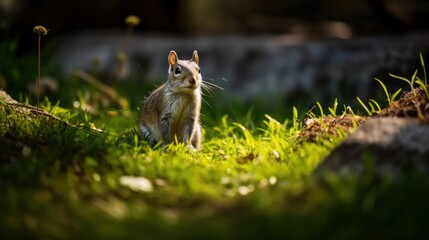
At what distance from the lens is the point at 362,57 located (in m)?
6.79

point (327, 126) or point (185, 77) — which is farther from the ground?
point (185, 77)

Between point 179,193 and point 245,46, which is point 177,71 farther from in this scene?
point 245,46

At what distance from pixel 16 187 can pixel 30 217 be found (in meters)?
0.36

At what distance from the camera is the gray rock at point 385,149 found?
2.88 meters

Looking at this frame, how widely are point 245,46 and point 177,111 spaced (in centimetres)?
403

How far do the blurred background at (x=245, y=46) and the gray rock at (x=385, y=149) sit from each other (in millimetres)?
1602

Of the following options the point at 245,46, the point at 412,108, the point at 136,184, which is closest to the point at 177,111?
the point at 136,184

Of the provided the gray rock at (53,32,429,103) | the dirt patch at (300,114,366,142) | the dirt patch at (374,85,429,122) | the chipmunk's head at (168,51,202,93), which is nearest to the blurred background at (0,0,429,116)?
the gray rock at (53,32,429,103)

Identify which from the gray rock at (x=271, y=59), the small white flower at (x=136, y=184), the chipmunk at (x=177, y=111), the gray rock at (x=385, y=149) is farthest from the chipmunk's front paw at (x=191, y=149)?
the gray rock at (x=271, y=59)

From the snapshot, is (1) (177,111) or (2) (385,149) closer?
(2) (385,149)

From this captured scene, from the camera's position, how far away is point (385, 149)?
294 cm

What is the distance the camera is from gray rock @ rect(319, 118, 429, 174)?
288 cm

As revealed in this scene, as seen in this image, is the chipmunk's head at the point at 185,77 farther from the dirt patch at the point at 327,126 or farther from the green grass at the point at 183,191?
the dirt patch at the point at 327,126

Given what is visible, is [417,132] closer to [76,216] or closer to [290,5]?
[76,216]
